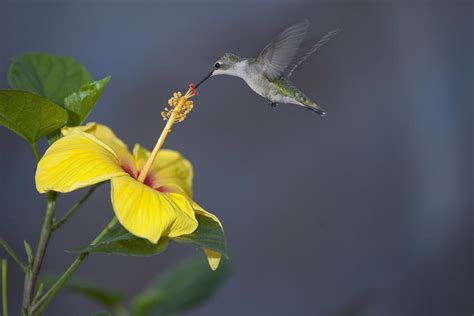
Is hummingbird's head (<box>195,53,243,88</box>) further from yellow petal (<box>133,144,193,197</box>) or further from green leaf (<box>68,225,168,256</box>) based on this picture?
green leaf (<box>68,225,168,256</box>)

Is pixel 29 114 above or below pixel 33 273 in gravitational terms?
above

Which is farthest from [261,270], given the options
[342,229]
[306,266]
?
[342,229]

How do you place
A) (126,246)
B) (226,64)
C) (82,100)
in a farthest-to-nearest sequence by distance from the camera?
(226,64), (82,100), (126,246)

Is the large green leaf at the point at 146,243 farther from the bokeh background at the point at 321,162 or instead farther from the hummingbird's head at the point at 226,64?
the bokeh background at the point at 321,162

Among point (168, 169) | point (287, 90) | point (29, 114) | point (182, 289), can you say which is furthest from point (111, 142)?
point (182, 289)

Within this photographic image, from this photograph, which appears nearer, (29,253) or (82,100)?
(29,253)

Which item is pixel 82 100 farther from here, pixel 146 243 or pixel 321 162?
pixel 321 162

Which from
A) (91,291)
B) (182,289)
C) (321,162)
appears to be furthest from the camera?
(321,162)

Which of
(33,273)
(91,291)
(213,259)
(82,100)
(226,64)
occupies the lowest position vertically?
(91,291)
